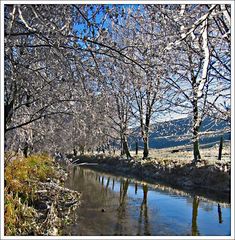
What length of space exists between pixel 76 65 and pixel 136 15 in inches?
44.7

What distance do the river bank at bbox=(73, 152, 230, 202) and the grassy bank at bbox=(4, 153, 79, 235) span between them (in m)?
1.75

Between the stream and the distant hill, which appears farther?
the stream

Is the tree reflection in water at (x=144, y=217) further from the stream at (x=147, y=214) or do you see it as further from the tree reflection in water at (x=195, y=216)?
the tree reflection in water at (x=195, y=216)

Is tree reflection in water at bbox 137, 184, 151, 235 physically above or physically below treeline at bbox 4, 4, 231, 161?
below

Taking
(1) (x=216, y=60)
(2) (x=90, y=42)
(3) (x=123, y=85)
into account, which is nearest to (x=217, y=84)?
(1) (x=216, y=60)

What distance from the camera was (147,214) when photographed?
9852mm

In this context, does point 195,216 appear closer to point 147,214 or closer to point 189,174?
point 147,214

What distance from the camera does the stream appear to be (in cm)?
813

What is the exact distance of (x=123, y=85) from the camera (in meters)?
5.29

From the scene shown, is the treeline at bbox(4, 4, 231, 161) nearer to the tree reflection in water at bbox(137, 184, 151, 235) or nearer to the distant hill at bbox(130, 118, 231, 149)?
the distant hill at bbox(130, 118, 231, 149)

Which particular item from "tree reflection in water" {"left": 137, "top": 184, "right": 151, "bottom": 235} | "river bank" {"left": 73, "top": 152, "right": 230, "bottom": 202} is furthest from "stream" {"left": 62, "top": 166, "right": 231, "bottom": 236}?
"river bank" {"left": 73, "top": 152, "right": 230, "bottom": 202}

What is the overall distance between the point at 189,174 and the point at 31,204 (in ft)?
29.2

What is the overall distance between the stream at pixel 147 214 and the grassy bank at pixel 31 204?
42 centimetres

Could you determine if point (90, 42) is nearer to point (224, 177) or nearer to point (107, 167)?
point (224, 177)
